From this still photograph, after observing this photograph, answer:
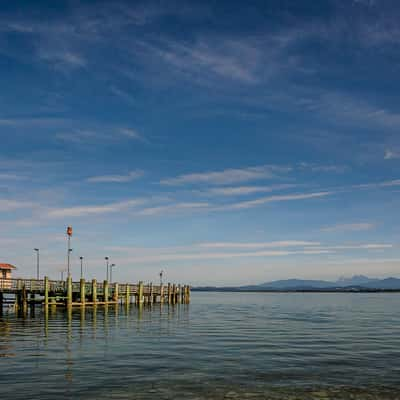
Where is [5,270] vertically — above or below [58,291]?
above

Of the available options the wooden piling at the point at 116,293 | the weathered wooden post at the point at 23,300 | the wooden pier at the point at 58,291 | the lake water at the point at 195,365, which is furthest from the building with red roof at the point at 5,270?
the lake water at the point at 195,365

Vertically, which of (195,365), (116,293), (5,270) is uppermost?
(5,270)

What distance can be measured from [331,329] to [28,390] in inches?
1099

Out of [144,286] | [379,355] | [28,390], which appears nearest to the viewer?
[28,390]

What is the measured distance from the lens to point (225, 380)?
16828 millimetres

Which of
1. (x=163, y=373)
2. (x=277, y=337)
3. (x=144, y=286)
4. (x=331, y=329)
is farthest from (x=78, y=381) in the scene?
(x=144, y=286)

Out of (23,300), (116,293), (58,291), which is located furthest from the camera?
(116,293)

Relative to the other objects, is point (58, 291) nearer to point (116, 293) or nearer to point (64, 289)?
point (64, 289)

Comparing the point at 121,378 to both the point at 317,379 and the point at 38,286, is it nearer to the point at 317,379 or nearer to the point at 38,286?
the point at 317,379

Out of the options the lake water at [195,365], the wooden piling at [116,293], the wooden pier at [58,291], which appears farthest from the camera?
the wooden piling at [116,293]

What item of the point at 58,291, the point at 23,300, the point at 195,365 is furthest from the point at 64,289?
the point at 195,365

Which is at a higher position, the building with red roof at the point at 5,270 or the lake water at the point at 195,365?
the building with red roof at the point at 5,270

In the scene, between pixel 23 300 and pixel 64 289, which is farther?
pixel 64 289

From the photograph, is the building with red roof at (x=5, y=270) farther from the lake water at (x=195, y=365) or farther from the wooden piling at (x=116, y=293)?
the lake water at (x=195, y=365)
